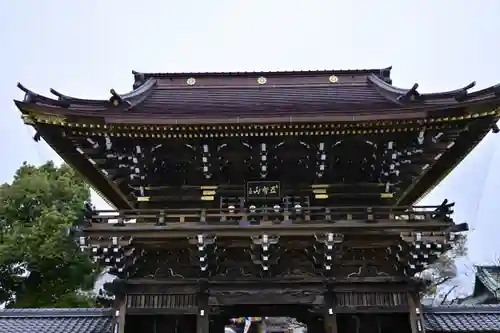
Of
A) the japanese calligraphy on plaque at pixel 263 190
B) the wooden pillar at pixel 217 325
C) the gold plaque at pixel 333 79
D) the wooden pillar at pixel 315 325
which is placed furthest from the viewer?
the gold plaque at pixel 333 79

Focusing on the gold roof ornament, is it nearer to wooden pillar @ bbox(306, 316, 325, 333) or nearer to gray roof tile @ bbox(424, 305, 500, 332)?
wooden pillar @ bbox(306, 316, 325, 333)

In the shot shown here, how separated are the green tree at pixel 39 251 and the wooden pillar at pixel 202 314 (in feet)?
45.0

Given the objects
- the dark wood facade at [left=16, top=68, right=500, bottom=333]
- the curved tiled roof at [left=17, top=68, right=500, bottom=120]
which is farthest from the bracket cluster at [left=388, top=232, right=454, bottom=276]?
the curved tiled roof at [left=17, top=68, right=500, bottom=120]

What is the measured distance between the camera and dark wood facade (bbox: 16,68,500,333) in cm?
919

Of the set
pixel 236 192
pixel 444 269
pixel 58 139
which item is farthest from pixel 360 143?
pixel 444 269

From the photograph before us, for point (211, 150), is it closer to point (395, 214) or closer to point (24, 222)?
point (395, 214)

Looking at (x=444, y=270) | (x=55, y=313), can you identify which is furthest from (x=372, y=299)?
(x=444, y=270)

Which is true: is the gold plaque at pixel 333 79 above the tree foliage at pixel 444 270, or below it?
above

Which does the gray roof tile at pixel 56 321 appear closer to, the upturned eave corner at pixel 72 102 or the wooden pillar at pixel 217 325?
the wooden pillar at pixel 217 325

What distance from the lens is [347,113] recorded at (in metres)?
9.33

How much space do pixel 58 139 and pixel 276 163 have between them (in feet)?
16.9

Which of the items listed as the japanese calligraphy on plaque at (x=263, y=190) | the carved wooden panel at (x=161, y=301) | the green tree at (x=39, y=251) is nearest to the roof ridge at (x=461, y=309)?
the japanese calligraphy on plaque at (x=263, y=190)

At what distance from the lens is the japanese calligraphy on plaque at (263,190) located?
10469 millimetres

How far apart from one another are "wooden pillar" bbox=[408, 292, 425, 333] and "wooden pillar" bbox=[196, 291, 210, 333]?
4.60m
